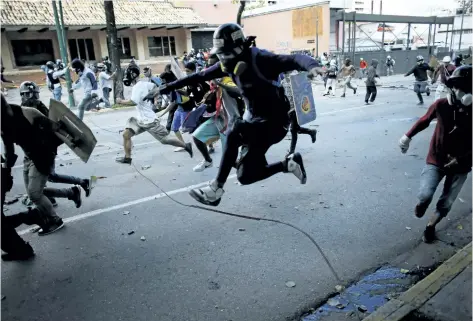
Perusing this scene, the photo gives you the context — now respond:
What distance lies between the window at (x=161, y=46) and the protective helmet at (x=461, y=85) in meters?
27.0

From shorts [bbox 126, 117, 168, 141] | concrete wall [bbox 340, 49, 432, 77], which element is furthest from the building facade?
shorts [bbox 126, 117, 168, 141]

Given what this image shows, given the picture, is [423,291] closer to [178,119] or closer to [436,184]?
[436,184]

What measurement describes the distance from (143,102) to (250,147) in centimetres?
363

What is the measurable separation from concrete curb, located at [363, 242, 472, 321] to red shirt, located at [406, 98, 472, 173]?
33.3 inches

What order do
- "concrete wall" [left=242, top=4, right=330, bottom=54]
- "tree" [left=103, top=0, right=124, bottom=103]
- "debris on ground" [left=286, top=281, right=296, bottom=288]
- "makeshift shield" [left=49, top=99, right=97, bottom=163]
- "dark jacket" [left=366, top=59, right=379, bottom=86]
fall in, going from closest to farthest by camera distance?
"debris on ground" [left=286, top=281, right=296, bottom=288] → "makeshift shield" [left=49, top=99, right=97, bottom=163] → "tree" [left=103, top=0, right=124, bottom=103] → "dark jacket" [left=366, top=59, right=379, bottom=86] → "concrete wall" [left=242, top=4, right=330, bottom=54]

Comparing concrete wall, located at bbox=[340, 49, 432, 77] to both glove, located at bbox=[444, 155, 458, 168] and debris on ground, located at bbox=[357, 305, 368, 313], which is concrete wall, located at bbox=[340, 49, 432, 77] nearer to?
glove, located at bbox=[444, 155, 458, 168]

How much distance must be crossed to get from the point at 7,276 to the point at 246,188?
331cm

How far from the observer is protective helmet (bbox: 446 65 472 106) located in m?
3.19

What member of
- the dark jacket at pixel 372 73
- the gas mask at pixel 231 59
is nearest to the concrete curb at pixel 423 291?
the gas mask at pixel 231 59

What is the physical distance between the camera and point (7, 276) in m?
3.74

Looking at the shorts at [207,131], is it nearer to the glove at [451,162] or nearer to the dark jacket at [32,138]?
the dark jacket at [32,138]

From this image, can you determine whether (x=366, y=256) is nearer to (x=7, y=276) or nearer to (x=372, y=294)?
(x=372, y=294)

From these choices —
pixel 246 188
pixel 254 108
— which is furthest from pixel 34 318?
pixel 246 188

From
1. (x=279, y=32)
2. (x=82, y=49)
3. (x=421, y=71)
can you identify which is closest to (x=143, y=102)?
(x=421, y=71)
